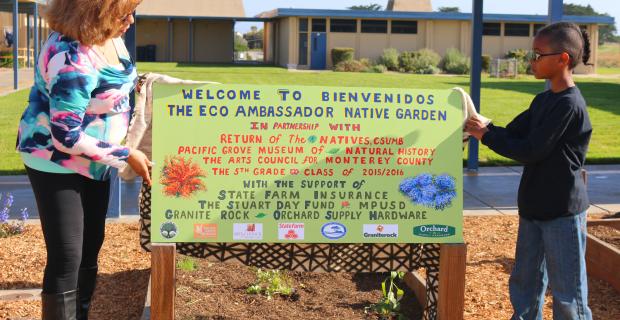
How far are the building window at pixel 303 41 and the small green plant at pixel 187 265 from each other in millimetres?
45270

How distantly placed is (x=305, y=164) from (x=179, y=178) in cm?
56

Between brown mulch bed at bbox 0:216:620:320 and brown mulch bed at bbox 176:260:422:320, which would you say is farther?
brown mulch bed at bbox 0:216:620:320

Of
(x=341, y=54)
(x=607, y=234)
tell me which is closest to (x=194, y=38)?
(x=341, y=54)

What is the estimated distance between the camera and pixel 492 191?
906 centimetres

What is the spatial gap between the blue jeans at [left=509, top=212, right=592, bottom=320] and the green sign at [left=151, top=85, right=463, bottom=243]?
366 millimetres

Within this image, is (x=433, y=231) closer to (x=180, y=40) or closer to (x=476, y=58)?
(x=476, y=58)

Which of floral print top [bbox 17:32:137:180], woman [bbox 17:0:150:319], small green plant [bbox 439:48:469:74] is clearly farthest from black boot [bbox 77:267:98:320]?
small green plant [bbox 439:48:469:74]

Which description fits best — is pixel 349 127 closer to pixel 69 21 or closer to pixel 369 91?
pixel 369 91

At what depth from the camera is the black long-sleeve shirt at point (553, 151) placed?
3793 mm

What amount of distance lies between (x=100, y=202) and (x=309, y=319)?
1.38 meters

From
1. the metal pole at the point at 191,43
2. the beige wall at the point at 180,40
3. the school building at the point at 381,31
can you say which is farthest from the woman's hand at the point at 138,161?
the beige wall at the point at 180,40

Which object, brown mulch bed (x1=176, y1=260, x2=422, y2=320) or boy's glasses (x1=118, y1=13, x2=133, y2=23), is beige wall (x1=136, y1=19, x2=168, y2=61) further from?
boy's glasses (x1=118, y1=13, x2=133, y2=23)

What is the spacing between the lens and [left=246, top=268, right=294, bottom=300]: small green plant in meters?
5.05

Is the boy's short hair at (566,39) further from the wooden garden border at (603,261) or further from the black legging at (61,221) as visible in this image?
the black legging at (61,221)
